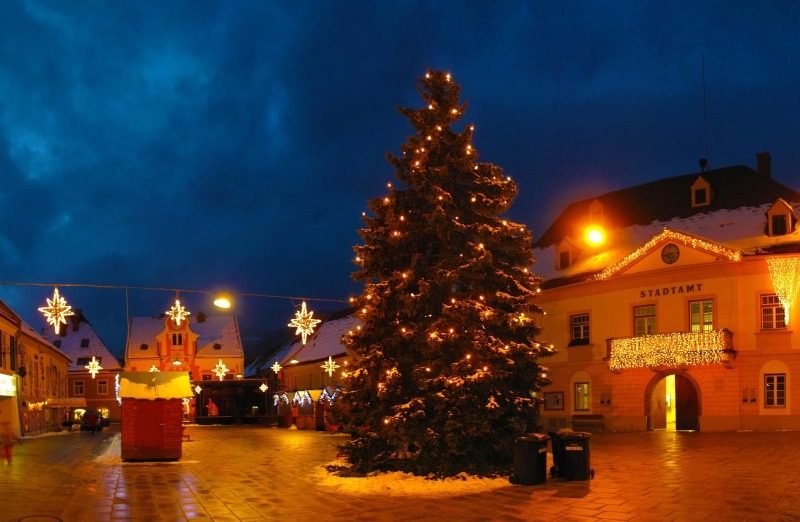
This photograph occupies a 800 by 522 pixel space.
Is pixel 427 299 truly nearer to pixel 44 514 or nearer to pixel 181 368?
pixel 44 514

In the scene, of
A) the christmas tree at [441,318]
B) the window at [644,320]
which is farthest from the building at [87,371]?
the christmas tree at [441,318]

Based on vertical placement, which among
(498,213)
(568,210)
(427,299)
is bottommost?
(427,299)

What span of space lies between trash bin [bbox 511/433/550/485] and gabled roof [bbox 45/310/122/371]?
212 feet

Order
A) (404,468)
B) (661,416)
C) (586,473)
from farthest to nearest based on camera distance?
(661,416) → (404,468) → (586,473)

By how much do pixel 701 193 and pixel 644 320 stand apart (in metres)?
6.76

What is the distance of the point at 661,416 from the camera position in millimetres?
32531

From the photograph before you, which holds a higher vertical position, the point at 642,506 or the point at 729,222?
the point at 729,222

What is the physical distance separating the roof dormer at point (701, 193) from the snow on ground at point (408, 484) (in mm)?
21557

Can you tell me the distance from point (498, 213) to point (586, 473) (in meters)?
6.67

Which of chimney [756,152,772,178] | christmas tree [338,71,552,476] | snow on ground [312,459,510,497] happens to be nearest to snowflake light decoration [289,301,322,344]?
christmas tree [338,71,552,476]

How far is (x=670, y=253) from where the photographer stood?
29672 mm

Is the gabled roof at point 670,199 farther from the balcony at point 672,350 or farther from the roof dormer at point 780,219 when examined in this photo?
the balcony at point 672,350

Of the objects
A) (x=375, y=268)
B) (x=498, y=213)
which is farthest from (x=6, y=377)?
(x=498, y=213)

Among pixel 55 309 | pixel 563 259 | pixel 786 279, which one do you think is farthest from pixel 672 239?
pixel 55 309
